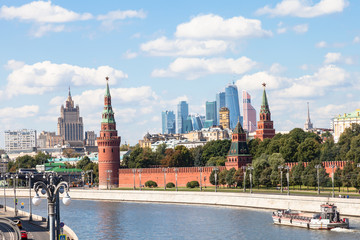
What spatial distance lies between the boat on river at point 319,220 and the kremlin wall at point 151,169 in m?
47.9

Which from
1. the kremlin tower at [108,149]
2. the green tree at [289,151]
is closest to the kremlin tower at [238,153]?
the green tree at [289,151]

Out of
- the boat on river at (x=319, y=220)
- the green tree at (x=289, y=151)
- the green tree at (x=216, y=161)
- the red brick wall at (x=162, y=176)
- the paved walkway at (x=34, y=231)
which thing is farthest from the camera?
the green tree at (x=216, y=161)

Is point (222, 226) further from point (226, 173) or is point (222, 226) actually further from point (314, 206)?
point (226, 173)

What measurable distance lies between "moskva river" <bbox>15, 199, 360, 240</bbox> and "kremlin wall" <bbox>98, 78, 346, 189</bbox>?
2536cm

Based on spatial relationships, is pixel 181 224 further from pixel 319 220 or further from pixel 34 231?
pixel 34 231

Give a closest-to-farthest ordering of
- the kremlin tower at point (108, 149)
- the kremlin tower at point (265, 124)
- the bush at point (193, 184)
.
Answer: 1. the bush at point (193, 184)
2. the kremlin tower at point (108, 149)
3. the kremlin tower at point (265, 124)

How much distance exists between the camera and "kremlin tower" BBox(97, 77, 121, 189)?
143m

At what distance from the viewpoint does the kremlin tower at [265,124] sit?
15725 centimetres

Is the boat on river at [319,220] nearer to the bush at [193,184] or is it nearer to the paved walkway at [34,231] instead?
the paved walkway at [34,231]

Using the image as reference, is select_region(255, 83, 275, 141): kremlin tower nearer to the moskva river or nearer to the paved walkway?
the moskva river

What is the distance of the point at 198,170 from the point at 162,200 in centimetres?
1904

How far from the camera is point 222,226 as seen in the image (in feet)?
240

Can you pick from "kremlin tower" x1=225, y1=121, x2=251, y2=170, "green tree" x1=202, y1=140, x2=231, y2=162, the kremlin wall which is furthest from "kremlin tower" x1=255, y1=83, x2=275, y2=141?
"kremlin tower" x1=225, y1=121, x2=251, y2=170

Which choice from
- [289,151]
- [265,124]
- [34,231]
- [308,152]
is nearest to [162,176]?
[289,151]
